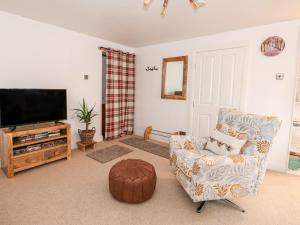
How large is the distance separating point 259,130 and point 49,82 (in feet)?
10.6

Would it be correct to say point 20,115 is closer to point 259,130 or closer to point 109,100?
point 109,100

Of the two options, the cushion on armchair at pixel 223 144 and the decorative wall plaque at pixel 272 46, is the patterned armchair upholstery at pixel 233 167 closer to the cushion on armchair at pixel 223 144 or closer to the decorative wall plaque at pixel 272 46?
the cushion on armchair at pixel 223 144

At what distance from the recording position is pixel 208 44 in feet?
11.2

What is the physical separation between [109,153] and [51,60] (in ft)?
6.32

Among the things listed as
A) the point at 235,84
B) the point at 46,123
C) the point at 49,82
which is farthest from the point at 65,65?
the point at 235,84

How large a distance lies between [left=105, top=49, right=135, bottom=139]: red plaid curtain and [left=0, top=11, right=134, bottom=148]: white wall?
0.66 feet

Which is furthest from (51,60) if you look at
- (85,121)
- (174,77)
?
(174,77)

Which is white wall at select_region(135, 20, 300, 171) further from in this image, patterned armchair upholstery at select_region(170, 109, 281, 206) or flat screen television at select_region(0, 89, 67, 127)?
flat screen television at select_region(0, 89, 67, 127)

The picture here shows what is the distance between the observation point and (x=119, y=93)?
4262 millimetres

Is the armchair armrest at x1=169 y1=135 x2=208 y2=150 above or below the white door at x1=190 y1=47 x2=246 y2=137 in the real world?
below

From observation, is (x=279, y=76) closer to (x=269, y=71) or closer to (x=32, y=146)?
(x=269, y=71)

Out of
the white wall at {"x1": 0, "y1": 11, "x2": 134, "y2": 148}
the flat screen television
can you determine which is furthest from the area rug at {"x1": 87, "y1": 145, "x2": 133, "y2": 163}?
the flat screen television

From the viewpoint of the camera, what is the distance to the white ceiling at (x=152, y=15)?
2230 mm

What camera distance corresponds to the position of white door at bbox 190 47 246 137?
10.2 feet
